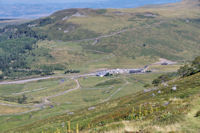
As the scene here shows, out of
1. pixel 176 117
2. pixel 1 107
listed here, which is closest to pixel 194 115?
pixel 176 117

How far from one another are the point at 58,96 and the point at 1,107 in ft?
130

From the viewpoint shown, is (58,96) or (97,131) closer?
(97,131)

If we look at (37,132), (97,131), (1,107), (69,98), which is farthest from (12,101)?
(97,131)

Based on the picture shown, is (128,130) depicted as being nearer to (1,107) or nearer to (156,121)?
(156,121)

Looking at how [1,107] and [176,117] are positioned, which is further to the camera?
[1,107]

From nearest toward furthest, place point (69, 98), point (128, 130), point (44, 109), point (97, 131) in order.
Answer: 1. point (128, 130)
2. point (97, 131)
3. point (44, 109)
4. point (69, 98)

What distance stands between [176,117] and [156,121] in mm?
1867

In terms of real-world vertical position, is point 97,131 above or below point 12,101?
above

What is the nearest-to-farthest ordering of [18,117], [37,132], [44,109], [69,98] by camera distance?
[37,132], [18,117], [44,109], [69,98]

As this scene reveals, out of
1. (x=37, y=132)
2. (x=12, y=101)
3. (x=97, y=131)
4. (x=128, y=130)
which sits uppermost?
(x=128, y=130)

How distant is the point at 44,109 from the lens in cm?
13825

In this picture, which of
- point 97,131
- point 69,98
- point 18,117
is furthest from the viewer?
point 69,98

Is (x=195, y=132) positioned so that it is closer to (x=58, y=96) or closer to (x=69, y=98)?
(x=69, y=98)

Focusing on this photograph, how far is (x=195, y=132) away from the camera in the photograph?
18750 mm
